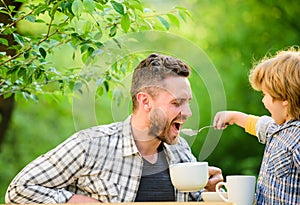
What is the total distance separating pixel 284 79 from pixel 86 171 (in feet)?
1.78

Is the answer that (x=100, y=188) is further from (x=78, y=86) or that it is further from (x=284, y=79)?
(x=284, y=79)

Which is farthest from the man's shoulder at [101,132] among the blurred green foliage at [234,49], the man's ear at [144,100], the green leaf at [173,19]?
the blurred green foliage at [234,49]

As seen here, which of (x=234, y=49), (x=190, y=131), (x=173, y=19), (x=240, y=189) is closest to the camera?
(x=240, y=189)

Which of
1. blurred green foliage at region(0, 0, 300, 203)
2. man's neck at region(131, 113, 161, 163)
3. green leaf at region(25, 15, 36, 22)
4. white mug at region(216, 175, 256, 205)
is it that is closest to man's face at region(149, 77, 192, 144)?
man's neck at region(131, 113, 161, 163)

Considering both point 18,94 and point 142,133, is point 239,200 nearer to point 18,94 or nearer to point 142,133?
point 142,133

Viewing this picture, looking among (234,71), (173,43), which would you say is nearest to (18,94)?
(173,43)

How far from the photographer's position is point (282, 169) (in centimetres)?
142

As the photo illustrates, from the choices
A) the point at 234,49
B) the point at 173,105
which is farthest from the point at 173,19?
the point at 234,49

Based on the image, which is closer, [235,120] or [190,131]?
[190,131]

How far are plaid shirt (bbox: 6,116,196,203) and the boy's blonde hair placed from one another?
1.27 feet

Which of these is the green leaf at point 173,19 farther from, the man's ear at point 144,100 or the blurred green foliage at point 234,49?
the blurred green foliage at point 234,49

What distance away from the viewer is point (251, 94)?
4258mm

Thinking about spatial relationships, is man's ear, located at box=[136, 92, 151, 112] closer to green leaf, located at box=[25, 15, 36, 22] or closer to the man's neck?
the man's neck

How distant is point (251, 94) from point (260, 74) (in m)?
2.77
